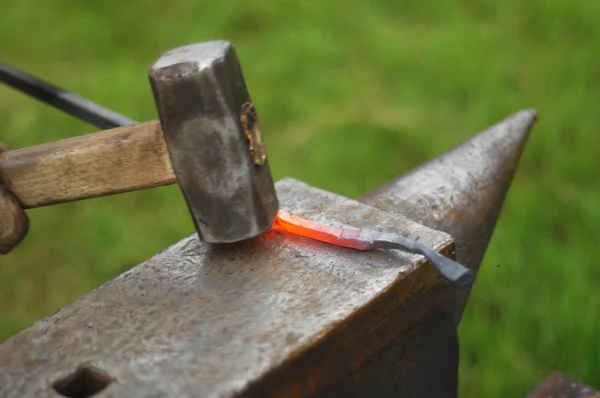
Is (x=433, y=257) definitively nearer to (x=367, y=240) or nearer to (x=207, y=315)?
(x=367, y=240)

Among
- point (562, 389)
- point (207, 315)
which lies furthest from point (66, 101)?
point (562, 389)

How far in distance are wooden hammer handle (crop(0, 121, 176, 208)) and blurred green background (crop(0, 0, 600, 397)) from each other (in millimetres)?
1194

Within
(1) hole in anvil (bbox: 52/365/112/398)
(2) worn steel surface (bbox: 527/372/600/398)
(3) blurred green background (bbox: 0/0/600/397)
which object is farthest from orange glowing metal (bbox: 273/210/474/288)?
(3) blurred green background (bbox: 0/0/600/397)

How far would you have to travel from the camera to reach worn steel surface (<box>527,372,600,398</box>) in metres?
1.67

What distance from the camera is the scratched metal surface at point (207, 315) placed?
97cm

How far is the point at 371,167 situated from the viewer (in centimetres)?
279

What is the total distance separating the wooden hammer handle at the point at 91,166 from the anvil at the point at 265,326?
0.15 m

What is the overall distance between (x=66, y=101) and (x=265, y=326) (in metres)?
1.13

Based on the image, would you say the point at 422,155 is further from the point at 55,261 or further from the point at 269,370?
the point at 269,370

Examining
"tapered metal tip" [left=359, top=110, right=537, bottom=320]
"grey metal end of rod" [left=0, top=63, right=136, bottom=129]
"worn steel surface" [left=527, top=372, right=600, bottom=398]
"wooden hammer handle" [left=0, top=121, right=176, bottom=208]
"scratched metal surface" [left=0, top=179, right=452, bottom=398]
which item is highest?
"wooden hammer handle" [left=0, top=121, right=176, bottom=208]

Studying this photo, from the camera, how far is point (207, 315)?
3.50 ft

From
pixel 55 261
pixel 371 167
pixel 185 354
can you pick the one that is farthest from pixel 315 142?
pixel 185 354

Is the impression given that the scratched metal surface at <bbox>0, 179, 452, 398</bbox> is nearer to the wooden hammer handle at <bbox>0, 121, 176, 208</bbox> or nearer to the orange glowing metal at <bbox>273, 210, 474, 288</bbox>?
the orange glowing metal at <bbox>273, 210, 474, 288</bbox>

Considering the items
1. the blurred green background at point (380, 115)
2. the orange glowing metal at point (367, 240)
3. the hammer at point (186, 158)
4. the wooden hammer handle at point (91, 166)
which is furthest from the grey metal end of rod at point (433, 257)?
the blurred green background at point (380, 115)
